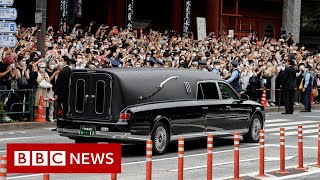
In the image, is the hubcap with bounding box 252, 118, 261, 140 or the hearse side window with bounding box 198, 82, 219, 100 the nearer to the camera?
the hearse side window with bounding box 198, 82, 219, 100

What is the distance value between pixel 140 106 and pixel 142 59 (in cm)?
1185

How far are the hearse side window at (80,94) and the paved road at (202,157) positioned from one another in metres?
1.39

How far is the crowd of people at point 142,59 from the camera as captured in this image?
2517 cm

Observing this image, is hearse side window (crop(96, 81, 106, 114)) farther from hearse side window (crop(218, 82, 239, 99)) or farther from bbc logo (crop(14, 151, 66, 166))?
bbc logo (crop(14, 151, 66, 166))

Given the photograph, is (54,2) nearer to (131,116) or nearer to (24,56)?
(24,56)

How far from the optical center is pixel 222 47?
123 feet

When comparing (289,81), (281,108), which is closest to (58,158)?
(289,81)

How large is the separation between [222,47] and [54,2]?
30.9ft

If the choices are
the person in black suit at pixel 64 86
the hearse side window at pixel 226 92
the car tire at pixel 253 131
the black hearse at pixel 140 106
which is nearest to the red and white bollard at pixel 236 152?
the black hearse at pixel 140 106

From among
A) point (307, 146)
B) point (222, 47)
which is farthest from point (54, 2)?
point (307, 146)

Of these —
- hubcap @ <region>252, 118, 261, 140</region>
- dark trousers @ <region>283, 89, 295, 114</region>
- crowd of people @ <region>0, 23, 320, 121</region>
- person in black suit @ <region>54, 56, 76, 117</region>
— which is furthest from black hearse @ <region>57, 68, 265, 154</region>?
dark trousers @ <region>283, 89, 295, 114</region>

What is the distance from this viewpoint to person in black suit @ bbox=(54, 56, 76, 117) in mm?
19116

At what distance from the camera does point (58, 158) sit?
8.74m

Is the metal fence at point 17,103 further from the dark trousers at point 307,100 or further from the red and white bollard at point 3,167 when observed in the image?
the red and white bollard at point 3,167
